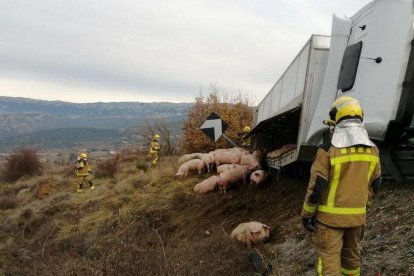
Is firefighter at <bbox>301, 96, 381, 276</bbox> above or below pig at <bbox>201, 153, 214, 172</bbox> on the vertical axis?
above

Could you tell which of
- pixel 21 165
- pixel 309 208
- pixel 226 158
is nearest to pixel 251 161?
pixel 226 158

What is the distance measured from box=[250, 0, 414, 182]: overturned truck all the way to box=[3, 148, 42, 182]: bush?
89.8ft

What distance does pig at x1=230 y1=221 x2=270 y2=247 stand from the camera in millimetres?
7863

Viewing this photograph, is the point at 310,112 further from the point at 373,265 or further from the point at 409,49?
the point at 373,265

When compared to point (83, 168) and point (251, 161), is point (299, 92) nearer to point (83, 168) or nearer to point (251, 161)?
point (251, 161)

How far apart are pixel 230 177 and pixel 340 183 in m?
8.74

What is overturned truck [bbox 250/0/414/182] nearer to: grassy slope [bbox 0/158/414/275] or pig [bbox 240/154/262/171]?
grassy slope [bbox 0/158/414/275]

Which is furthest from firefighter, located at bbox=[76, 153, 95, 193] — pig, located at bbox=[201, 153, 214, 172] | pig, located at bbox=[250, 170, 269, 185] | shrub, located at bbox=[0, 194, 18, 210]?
pig, located at bbox=[250, 170, 269, 185]

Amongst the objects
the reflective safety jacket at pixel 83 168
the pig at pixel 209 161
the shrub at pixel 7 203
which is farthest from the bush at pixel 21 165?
the pig at pixel 209 161

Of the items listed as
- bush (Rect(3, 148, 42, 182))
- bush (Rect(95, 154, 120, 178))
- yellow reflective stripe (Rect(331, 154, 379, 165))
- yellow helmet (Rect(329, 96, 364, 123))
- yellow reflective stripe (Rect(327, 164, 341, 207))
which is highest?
yellow helmet (Rect(329, 96, 364, 123))

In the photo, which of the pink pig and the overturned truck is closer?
the overturned truck

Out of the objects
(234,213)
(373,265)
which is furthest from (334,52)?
(234,213)

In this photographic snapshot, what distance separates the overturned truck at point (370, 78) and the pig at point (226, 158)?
6.23 m

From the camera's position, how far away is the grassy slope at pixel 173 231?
17.6 ft
